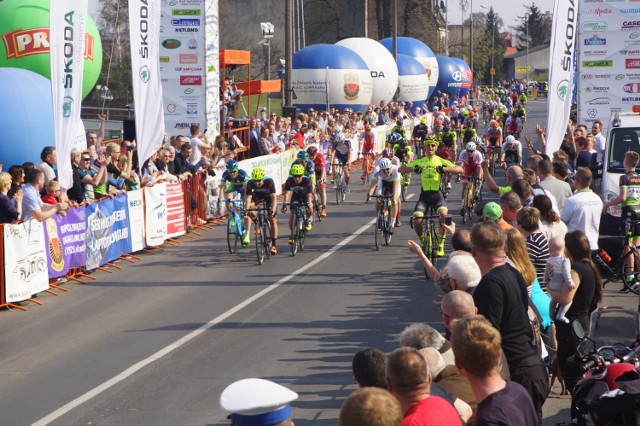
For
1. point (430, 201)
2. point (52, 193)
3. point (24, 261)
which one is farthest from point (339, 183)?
point (24, 261)

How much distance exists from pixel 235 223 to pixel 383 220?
275 centimetres

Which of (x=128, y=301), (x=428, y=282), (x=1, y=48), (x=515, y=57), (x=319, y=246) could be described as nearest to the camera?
(x=128, y=301)

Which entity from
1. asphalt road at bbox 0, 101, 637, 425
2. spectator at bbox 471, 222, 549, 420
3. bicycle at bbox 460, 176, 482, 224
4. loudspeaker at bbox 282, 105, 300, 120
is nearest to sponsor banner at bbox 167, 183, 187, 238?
asphalt road at bbox 0, 101, 637, 425

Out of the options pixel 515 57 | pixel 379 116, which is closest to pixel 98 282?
pixel 379 116

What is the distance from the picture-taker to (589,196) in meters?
13.4

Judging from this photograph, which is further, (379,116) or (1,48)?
(379,116)

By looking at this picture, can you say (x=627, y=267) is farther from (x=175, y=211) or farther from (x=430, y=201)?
(x=175, y=211)

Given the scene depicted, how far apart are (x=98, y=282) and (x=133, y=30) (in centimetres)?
631

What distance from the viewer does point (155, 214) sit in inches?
813

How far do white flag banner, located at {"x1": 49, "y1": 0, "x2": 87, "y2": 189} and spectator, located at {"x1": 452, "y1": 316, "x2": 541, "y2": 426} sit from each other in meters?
12.6

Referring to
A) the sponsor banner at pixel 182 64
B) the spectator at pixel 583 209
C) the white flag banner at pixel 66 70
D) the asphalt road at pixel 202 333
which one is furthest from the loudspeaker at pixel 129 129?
the spectator at pixel 583 209

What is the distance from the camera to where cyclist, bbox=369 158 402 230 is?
20.4m

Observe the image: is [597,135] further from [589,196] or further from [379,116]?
[379,116]

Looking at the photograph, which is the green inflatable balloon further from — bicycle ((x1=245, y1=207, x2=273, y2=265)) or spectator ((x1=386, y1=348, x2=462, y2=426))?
spectator ((x1=386, y1=348, x2=462, y2=426))
